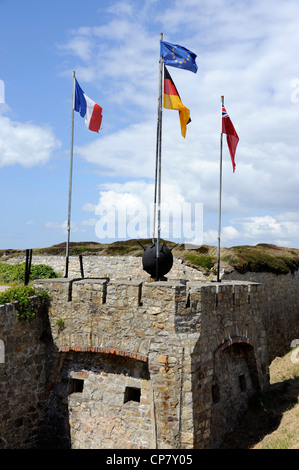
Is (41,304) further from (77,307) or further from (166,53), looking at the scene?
(166,53)

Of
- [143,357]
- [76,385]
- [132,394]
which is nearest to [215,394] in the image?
[132,394]

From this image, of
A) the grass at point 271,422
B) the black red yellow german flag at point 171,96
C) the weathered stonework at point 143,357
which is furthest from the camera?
the black red yellow german flag at point 171,96

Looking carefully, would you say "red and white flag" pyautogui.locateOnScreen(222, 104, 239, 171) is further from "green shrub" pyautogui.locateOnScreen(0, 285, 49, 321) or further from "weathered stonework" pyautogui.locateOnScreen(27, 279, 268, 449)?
"green shrub" pyautogui.locateOnScreen(0, 285, 49, 321)

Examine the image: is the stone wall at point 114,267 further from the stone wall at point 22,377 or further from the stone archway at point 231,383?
the stone wall at point 22,377

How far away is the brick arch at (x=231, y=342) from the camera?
11680 millimetres

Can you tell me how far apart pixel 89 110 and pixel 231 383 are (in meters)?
10.1

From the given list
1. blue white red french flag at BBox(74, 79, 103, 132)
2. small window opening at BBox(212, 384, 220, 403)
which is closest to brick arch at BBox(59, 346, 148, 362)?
small window opening at BBox(212, 384, 220, 403)

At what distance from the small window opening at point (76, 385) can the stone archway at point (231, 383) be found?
3.69 m

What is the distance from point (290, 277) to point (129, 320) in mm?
19127

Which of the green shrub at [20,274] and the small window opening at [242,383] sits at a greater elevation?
the green shrub at [20,274]

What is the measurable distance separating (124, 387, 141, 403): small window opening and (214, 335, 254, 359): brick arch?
2.27 metres

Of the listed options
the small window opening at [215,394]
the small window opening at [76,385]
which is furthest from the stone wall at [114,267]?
the small window opening at [76,385]

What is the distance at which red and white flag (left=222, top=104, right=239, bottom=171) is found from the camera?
15578 millimetres
